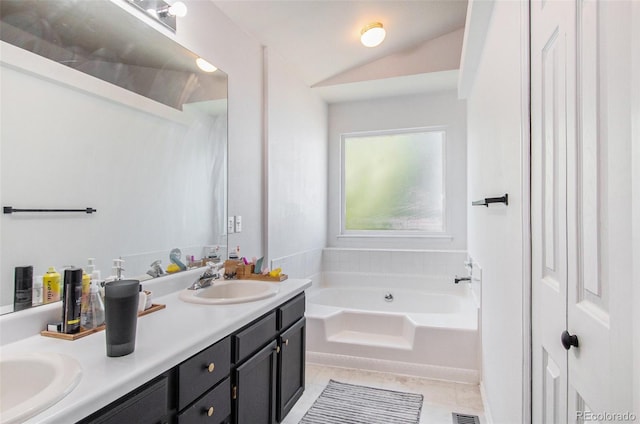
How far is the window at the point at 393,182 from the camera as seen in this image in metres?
3.87

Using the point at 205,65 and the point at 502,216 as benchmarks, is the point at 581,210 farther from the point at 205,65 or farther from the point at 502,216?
the point at 205,65

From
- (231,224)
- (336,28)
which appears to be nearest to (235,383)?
(231,224)

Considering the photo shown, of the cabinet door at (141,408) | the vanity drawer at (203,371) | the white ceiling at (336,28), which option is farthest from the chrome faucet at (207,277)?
A: the white ceiling at (336,28)

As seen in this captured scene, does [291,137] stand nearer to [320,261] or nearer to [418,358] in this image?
[320,261]

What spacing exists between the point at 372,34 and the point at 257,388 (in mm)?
2618

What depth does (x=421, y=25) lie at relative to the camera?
9.55 ft

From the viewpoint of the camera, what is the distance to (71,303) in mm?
1164

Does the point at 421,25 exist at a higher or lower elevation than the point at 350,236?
higher

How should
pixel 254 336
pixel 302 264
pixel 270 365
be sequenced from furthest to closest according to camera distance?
pixel 302 264 < pixel 270 365 < pixel 254 336

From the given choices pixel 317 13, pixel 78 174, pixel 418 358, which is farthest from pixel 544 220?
pixel 317 13

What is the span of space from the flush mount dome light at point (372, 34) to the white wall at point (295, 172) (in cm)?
71

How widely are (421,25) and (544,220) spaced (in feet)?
8.12

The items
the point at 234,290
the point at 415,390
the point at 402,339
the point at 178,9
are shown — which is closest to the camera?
the point at 178,9

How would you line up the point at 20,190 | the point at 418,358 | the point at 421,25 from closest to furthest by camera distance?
the point at 20,190 < the point at 418,358 < the point at 421,25
